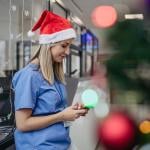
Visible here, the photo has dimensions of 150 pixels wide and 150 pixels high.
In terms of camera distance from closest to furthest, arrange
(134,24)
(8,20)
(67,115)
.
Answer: (134,24)
(67,115)
(8,20)

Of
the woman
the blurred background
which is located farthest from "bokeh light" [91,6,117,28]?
the woman

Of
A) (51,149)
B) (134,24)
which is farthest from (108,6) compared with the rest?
(51,149)

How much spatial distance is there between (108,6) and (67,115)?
107 cm

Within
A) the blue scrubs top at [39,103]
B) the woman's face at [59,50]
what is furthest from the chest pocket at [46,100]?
the woman's face at [59,50]

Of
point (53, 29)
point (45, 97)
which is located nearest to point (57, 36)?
point (53, 29)

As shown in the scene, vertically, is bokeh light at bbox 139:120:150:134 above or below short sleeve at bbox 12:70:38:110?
above

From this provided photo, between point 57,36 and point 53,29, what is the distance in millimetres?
56

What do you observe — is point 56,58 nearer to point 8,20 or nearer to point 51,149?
point 51,149

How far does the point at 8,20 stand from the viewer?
4254 millimetres

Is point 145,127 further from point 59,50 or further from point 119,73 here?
point 59,50

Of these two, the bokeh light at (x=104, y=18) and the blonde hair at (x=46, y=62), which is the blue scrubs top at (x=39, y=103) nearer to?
the blonde hair at (x=46, y=62)

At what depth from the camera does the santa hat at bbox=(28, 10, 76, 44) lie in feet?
4.59

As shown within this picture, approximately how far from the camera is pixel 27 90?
1.33 meters

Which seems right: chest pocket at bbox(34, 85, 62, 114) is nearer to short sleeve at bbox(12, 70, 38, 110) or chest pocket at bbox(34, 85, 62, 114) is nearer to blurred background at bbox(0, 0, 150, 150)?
short sleeve at bbox(12, 70, 38, 110)
